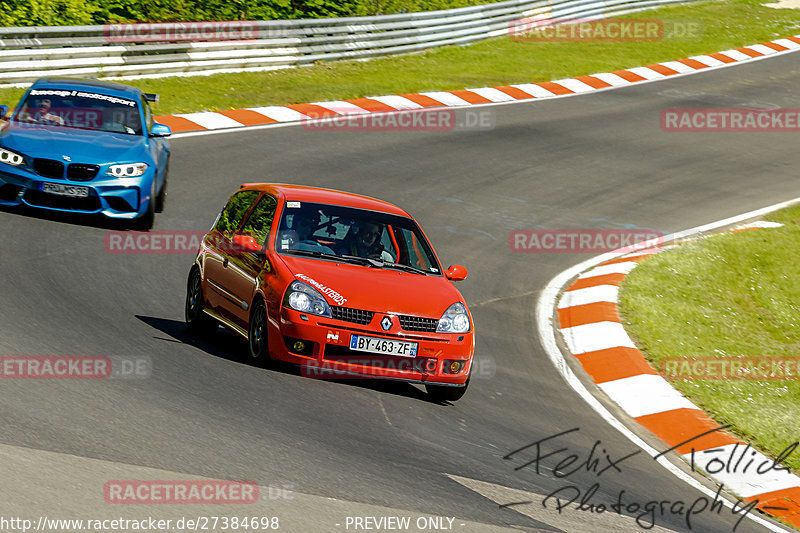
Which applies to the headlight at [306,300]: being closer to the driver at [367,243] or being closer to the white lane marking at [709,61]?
the driver at [367,243]

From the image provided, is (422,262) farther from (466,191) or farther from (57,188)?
(466,191)

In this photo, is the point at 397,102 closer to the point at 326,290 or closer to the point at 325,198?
the point at 325,198

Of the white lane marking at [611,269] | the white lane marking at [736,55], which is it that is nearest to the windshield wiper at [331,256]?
the white lane marking at [611,269]

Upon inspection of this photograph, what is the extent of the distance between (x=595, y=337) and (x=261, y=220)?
156 inches

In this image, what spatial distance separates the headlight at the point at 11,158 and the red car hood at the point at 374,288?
511 centimetres

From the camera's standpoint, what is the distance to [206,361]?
29.9 ft

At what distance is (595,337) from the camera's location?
11.9 m

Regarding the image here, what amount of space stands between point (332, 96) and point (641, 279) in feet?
35.3

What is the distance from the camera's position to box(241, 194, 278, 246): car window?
971 centimetres

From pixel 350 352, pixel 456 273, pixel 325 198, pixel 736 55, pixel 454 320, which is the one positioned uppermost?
pixel 325 198

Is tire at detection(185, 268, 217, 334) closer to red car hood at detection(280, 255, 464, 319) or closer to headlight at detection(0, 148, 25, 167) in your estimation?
red car hood at detection(280, 255, 464, 319)

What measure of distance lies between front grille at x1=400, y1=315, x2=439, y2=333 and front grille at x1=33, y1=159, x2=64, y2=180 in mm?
5849
